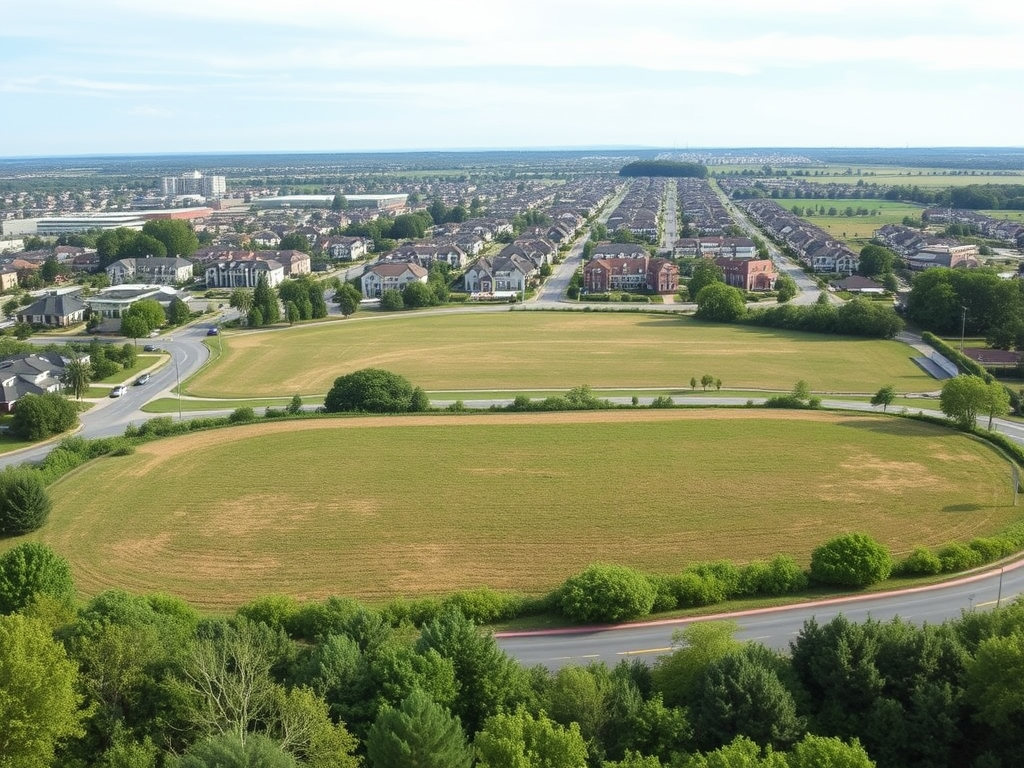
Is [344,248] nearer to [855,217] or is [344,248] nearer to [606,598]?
[855,217]

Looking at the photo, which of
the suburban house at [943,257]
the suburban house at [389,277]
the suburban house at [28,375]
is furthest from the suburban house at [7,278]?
the suburban house at [943,257]

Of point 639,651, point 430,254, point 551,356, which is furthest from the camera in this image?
point 430,254

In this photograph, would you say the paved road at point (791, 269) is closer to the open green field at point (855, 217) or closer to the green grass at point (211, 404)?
the open green field at point (855, 217)

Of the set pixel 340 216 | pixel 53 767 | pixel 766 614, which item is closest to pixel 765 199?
pixel 340 216

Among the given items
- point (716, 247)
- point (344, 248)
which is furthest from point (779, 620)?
point (344, 248)

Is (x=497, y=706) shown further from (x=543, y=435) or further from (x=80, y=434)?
(x=80, y=434)

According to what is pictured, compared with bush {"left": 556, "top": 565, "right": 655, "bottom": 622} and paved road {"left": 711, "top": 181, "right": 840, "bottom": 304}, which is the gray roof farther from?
bush {"left": 556, "top": 565, "right": 655, "bottom": 622}

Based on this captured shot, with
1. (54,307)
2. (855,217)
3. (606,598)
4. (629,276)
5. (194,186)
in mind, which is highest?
(194,186)
